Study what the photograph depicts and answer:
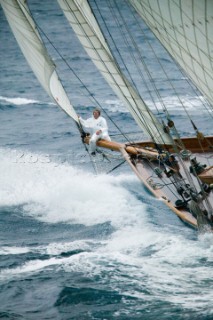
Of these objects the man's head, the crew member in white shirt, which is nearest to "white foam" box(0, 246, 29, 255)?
the crew member in white shirt

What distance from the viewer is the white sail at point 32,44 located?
88.5 ft

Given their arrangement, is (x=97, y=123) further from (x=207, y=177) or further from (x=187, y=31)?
(x=187, y=31)

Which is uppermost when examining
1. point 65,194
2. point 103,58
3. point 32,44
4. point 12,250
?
point 32,44

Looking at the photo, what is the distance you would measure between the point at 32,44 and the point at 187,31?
27.4ft

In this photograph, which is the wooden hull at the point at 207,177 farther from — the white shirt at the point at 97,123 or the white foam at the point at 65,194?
the white shirt at the point at 97,123

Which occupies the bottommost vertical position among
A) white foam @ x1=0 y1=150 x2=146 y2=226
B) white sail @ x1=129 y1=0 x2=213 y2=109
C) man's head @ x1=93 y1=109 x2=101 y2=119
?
white foam @ x1=0 y1=150 x2=146 y2=226

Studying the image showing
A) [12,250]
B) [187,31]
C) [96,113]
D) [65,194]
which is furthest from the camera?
[65,194]

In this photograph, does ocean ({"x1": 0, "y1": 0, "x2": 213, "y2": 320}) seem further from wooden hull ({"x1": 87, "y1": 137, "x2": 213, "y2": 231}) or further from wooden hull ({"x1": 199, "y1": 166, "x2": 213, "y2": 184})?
wooden hull ({"x1": 199, "y1": 166, "x2": 213, "y2": 184})

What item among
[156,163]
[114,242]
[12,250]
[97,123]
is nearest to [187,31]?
[114,242]

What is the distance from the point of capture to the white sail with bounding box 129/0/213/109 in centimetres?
1917

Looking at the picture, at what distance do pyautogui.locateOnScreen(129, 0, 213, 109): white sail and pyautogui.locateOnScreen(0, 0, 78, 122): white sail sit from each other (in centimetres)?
626

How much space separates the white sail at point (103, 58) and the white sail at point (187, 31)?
17.4 feet

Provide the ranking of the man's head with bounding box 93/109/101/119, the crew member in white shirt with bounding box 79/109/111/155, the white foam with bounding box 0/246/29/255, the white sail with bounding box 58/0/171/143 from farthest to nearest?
the crew member in white shirt with bounding box 79/109/111/155 → the man's head with bounding box 93/109/101/119 → the white sail with bounding box 58/0/171/143 → the white foam with bounding box 0/246/29/255

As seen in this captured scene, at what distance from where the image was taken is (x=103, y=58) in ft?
88.4
